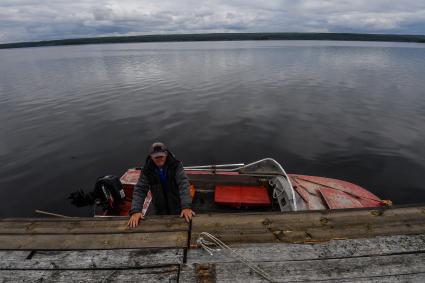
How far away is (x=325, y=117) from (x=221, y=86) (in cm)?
1731

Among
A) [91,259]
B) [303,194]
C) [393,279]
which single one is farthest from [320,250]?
[303,194]

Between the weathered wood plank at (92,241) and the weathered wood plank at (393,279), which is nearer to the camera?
the weathered wood plank at (393,279)

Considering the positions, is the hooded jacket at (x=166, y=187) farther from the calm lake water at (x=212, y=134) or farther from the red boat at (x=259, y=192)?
the calm lake water at (x=212, y=134)

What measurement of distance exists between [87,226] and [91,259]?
80 cm

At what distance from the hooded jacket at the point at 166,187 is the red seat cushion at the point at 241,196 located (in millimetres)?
3130

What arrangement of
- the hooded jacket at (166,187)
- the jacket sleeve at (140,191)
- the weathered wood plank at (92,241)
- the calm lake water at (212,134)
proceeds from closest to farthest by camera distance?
the weathered wood plank at (92,241), the jacket sleeve at (140,191), the hooded jacket at (166,187), the calm lake water at (212,134)

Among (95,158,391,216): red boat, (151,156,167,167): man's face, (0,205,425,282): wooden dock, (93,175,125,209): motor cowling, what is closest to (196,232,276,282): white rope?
(0,205,425,282): wooden dock

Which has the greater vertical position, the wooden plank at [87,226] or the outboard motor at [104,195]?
the wooden plank at [87,226]

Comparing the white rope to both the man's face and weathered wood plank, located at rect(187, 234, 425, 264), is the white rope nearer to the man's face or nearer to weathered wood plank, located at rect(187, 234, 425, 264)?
weathered wood plank, located at rect(187, 234, 425, 264)

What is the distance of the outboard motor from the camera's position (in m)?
7.50

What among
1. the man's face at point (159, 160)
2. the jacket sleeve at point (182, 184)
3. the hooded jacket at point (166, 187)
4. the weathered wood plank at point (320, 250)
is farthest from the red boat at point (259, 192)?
the weathered wood plank at point (320, 250)

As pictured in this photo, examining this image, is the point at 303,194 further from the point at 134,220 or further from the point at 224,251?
the point at 134,220

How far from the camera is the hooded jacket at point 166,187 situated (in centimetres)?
492

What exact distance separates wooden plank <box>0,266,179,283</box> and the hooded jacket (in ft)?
5.18
